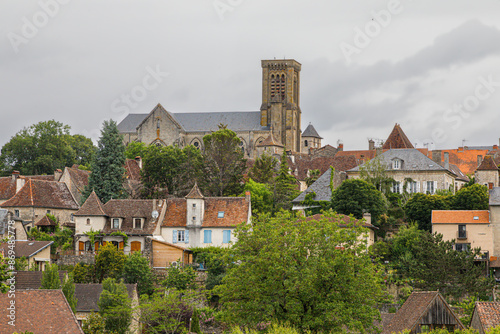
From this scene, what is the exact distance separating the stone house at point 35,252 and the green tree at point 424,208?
27124 millimetres

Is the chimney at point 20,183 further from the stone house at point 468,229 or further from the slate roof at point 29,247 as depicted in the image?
the stone house at point 468,229

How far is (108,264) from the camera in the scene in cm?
5588

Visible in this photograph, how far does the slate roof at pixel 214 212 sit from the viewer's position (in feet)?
200

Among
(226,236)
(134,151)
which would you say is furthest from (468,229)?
(134,151)

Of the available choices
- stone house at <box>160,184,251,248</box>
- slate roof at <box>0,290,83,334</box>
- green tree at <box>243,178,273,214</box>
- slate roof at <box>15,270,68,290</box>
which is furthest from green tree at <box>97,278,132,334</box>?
green tree at <box>243,178,273,214</box>

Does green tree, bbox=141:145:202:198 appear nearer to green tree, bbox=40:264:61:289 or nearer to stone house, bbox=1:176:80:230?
stone house, bbox=1:176:80:230

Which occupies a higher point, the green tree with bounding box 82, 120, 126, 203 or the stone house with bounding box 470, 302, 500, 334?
the green tree with bounding box 82, 120, 126, 203

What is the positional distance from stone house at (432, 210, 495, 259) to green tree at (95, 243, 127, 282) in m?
22.0

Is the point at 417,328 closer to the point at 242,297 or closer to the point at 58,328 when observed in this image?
the point at 242,297

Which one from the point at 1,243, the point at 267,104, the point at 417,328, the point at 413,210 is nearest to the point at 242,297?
the point at 417,328

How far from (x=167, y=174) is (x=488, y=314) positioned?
1587 inches

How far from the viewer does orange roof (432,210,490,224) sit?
6078cm

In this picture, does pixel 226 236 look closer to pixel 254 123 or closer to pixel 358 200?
pixel 358 200

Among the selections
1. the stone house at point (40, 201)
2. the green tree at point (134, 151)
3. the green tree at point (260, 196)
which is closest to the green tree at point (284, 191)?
the green tree at point (260, 196)
